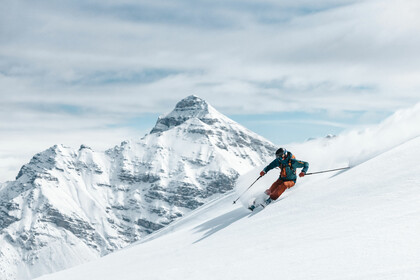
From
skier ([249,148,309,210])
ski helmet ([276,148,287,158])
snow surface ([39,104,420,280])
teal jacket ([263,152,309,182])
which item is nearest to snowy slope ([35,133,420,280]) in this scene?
snow surface ([39,104,420,280])

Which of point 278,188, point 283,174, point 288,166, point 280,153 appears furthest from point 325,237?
point 280,153

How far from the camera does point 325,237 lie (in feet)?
23.3

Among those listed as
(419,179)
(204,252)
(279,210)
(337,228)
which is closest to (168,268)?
(204,252)

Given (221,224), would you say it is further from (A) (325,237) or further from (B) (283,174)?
(A) (325,237)

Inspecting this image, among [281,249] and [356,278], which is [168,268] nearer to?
[281,249]

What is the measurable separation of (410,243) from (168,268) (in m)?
4.48

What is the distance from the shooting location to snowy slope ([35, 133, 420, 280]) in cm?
550

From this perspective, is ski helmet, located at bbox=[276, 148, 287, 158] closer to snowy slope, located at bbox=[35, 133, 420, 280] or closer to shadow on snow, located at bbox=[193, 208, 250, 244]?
snowy slope, located at bbox=[35, 133, 420, 280]

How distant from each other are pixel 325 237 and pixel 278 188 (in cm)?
669

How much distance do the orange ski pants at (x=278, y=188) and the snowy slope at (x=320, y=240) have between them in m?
0.34

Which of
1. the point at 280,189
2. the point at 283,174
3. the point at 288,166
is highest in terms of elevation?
the point at 288,166

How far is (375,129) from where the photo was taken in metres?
16.7

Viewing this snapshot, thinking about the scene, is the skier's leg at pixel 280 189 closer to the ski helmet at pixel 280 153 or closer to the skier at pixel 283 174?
the skier at pixel 283 174

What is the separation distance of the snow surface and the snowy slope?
0.01 m
